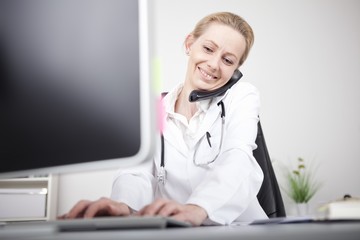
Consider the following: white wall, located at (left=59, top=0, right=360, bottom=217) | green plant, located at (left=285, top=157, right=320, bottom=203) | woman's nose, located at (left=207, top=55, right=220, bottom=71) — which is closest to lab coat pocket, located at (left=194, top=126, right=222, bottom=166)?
woman's nose, located at (left=207, top=55, right=220, bottom=71)

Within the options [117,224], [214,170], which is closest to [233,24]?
[214,170]

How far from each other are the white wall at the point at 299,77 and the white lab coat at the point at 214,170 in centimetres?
200

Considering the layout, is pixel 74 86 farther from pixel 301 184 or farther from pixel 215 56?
pixel 301 184

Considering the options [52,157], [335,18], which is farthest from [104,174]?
[52,157]

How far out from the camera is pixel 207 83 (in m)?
1.68

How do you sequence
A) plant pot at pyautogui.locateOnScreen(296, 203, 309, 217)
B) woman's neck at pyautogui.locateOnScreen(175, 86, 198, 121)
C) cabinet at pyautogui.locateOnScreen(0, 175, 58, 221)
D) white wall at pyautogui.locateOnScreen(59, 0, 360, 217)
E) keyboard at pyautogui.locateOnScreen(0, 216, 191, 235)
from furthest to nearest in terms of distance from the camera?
white wall at pyautogui.locateOnScreen(59, 0, 360, 217) → plant pot at pyautogui.locateOnScreen(296, 203, 309, 217) → cabinet at pyautogui.locateOnScreen(0, 175, 58, 221) → woman's neck at pyautogui.locateOnScreen(175, 86, 198, 121) → keyboard at pyautogui.locateOnScreen(0, 216, 191, 235)

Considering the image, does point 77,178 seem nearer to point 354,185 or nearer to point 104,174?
point 104,174

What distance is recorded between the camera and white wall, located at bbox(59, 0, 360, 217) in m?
3.41

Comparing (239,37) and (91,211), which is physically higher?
(239,37)

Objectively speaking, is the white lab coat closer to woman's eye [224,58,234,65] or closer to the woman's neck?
the woman's neck

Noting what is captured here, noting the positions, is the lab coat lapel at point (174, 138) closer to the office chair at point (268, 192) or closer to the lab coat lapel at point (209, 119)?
the lab coat lapel at point (209, 119)

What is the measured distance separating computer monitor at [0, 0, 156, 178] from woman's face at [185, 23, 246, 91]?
108cm

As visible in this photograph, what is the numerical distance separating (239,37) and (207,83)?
0.78ft

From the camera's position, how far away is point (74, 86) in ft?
1.81
